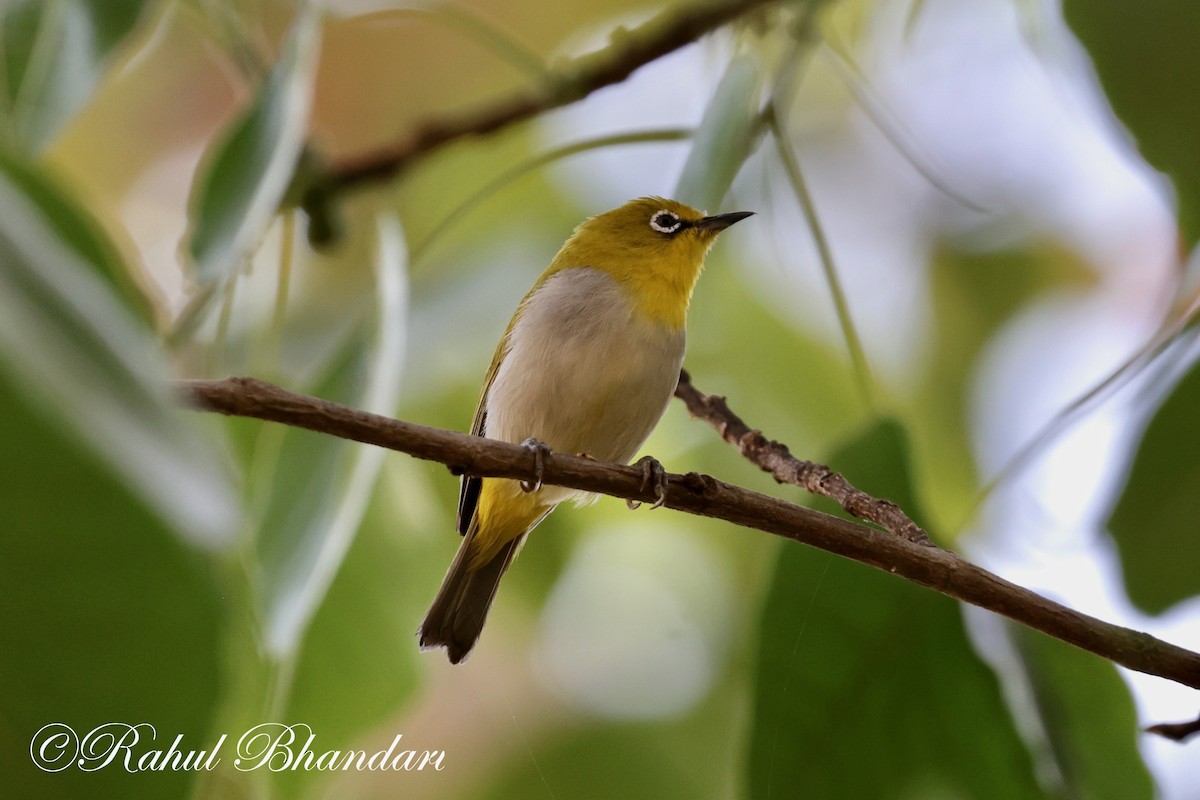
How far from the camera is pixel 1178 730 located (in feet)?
3.39

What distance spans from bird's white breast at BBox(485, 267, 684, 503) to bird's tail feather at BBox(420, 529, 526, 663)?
23 centimetres

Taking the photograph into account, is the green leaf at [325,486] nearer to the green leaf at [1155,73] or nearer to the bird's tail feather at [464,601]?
the bird's tail feather at [464,601]

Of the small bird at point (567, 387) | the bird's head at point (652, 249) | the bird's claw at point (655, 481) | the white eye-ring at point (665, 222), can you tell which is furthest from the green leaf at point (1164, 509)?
the white eye-ring at point (665, 222)

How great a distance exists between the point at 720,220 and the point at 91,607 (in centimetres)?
162

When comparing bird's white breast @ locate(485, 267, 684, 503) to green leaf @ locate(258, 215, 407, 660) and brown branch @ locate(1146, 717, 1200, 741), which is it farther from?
brown branch @ locate(1146, 717, 1200, 741)

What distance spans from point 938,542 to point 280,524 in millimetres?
754

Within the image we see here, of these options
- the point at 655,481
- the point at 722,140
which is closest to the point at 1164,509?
the point at 655,481

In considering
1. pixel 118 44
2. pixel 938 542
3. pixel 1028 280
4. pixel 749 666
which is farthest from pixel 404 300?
pixel 1028 280


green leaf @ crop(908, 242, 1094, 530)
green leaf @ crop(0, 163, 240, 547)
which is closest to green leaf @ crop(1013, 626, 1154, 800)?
green leaf @ crop(908, 242, 1094, 530)

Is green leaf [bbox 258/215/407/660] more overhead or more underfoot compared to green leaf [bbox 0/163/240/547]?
more underfoot

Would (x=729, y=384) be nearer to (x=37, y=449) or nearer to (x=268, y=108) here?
(x=268, y=108)

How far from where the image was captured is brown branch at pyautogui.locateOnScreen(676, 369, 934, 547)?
1.12 metres

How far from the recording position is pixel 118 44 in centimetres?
123

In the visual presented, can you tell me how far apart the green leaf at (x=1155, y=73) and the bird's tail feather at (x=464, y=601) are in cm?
114
